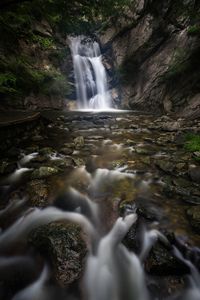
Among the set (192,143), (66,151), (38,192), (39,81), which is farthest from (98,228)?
(39,81)

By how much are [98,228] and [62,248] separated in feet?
2.61

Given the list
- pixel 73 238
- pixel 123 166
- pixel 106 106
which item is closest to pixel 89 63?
pixel 106 106

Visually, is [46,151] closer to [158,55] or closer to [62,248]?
[62,248]

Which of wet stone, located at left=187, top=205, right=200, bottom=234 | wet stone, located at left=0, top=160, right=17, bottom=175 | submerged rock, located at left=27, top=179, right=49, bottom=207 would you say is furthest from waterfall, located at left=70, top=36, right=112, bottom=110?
wet stone, located at left=187, top=205, right=200, bottom=234

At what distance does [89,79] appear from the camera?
19.7m

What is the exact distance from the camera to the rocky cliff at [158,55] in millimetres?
11055

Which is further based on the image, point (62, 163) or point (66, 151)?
point (66, 151)

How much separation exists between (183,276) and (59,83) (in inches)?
563

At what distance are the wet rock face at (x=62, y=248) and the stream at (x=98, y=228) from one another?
1 centimetres

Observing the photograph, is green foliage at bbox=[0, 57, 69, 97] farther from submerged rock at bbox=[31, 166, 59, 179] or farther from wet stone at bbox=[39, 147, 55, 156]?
submerged rock at bbox=[31, 166, 59, 179]

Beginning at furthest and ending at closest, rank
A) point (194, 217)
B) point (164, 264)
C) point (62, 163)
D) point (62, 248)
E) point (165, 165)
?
point (62, 163), point (165, 165), point (194, 217), point (62, 248), point (164, 264)

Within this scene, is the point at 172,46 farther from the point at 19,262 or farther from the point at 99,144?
the point at 19,262

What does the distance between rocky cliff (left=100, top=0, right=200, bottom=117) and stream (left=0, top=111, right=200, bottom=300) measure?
20.4ft

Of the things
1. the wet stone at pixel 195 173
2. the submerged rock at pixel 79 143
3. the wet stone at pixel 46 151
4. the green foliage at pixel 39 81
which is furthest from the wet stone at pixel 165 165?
the green foliage at pixel 39 81
